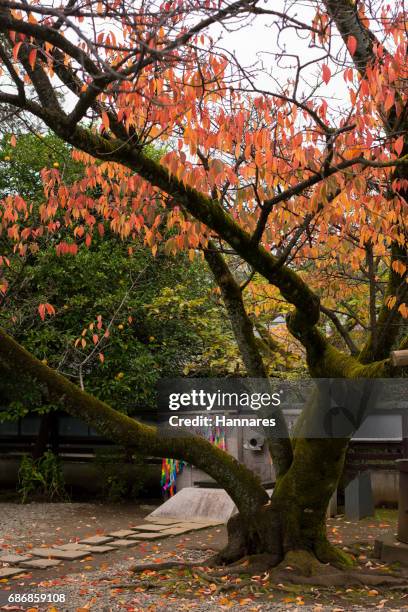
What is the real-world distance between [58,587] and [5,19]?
5.64 meters

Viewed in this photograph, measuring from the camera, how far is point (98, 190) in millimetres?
14508

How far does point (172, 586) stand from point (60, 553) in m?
2.38

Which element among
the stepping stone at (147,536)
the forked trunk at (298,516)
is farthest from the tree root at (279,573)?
the stepping stone at (147,536)

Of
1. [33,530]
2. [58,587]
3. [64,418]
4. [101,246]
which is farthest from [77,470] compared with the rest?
[58,587]

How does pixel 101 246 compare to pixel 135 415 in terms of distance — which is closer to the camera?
pixel 101 246

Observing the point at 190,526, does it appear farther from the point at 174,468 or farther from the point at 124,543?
the point at 174,468

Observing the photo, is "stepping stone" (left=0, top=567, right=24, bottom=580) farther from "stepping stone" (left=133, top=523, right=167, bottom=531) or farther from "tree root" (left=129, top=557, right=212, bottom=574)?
"stepping stone" (left=133, top=523, right=167, bottom=531)

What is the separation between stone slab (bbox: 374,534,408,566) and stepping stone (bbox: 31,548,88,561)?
3659mm

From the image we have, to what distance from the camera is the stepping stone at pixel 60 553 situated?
9.12 meters

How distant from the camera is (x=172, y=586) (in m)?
7.48

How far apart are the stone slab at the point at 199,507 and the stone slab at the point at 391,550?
3799 millimetres

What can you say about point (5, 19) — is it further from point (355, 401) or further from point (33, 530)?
point (33, 530)

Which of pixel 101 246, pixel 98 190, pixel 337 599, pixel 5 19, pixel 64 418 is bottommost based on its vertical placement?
pixel 337 599

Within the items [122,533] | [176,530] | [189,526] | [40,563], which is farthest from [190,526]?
[40,563]
